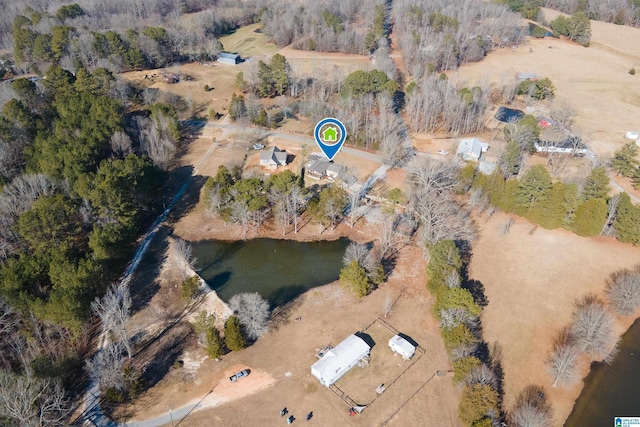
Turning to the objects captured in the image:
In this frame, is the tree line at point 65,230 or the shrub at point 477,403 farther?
the tree line at point 65,230

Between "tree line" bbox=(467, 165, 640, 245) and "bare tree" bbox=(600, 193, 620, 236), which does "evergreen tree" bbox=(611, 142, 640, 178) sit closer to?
"tree line" bbox=(467, 165, 640, 245)

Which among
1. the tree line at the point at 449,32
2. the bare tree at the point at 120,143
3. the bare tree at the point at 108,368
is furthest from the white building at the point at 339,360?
the tree line at the point at 449,32

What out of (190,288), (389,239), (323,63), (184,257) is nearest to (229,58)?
(323,63)

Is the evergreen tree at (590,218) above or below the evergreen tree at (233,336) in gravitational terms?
above

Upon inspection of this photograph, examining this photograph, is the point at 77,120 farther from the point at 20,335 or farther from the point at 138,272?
the point at 20,335

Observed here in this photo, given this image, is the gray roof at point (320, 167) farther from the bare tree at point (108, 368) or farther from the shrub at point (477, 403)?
the shrub at point (477, 403)

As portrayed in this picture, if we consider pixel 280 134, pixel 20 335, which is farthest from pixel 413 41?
pixel 20 335

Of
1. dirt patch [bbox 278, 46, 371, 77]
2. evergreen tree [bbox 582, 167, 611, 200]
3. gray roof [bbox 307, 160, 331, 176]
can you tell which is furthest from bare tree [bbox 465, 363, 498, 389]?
dirt patch [bbox 278, 46, 371, 77]
